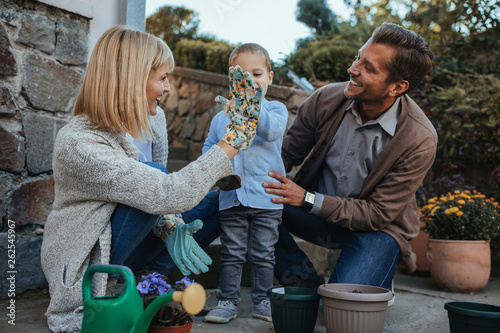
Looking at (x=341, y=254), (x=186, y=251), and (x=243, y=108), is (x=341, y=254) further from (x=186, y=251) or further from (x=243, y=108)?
(x=243, y=108)

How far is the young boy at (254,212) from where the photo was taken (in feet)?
6.68

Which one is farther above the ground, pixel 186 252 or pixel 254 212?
pixel 254 212

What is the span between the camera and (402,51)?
86.0 inches

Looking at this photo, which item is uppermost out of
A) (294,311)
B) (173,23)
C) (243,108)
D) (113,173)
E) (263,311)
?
(173,23)

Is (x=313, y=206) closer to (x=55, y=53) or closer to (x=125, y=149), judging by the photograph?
(x=125, y=149)

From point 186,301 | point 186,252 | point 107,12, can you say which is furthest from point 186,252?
point 107,12

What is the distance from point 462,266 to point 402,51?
1388 mm

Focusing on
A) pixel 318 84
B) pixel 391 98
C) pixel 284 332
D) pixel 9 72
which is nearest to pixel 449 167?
pixel 318 84

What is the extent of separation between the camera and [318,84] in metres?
4.21

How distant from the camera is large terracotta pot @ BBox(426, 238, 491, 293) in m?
2.81

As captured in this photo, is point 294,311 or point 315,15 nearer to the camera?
point 294,311

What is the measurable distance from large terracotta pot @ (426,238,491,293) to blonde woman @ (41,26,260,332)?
5.73ft

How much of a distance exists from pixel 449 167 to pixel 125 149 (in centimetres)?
282

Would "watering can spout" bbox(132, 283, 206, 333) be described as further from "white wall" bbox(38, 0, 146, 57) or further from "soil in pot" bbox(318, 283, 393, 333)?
"white wall" bbox(38, 0, 146, 57)
